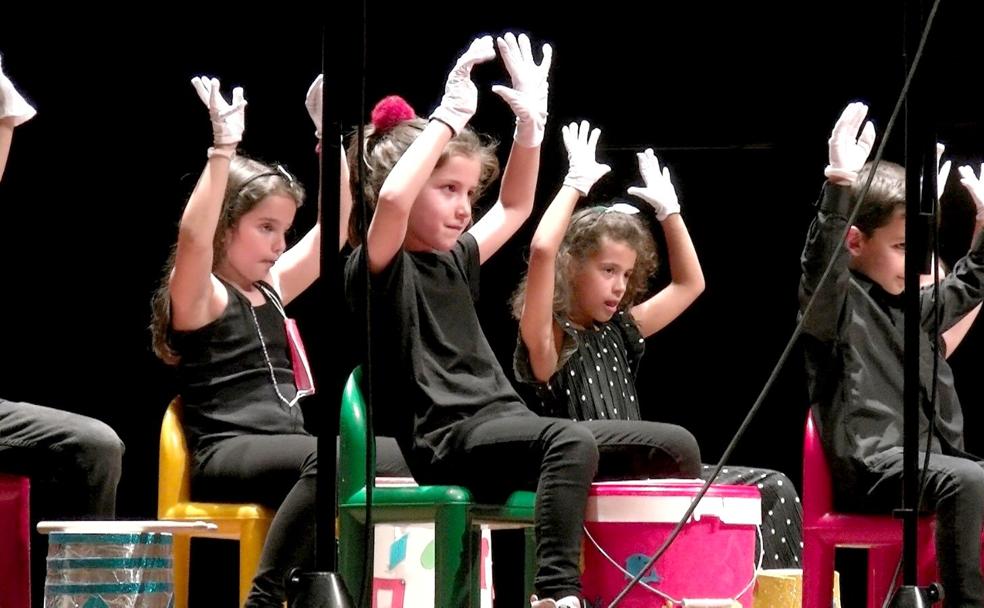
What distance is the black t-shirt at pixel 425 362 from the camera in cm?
239

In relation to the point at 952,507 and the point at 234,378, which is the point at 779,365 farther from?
the point at 234,378

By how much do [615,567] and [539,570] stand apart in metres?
0.16

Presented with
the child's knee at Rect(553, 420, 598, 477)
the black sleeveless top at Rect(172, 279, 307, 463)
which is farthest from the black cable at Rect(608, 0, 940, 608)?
the black sleeveless top at Rect(172, 279, 307, 463)

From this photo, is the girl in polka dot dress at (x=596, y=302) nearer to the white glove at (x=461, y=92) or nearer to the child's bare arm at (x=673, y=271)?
the child's bare arm at (x=673, y=271)

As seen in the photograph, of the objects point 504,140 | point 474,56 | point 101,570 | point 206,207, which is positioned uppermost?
point 504,140

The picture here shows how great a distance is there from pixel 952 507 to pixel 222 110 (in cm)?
155

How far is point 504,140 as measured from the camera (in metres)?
3.76

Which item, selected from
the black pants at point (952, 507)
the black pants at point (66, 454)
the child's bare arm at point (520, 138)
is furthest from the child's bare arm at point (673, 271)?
the black pants at point (66, 454)

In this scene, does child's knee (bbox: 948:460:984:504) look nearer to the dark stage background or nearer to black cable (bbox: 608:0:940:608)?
black cable (bbox: 608:0:940:608)

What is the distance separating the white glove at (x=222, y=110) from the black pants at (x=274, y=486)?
22.9 inches

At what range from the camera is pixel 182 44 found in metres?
3.43

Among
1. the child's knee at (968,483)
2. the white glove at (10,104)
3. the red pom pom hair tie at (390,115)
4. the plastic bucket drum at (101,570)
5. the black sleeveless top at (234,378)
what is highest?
the red pom pom hair tie at (390,115)

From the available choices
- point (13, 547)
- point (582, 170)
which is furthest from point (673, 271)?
point (13, 547)

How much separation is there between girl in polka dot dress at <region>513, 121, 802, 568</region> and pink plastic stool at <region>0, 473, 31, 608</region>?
0.97m
